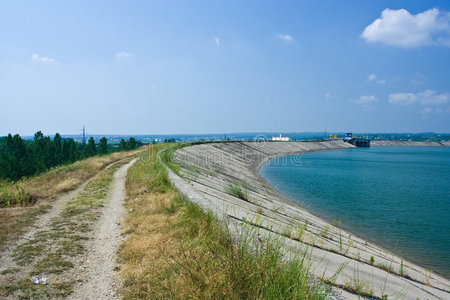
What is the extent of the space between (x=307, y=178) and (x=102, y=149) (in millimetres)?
54870

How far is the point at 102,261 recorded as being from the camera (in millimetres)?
5316

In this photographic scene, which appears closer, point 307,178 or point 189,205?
point 189,205

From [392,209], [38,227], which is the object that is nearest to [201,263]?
[38,227]

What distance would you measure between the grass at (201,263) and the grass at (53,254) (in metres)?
0.91

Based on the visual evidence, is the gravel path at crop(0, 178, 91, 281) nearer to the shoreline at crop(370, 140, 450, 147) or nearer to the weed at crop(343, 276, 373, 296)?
the weed at crop(343, 276, 373, 296)

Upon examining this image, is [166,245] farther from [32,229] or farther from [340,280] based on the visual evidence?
[32,229]

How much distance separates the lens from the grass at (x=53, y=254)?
4270mm

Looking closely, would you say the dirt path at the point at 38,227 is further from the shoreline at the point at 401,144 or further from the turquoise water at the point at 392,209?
the shoreline at the point at 401,144

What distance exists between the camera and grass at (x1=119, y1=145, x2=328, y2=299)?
124 inches

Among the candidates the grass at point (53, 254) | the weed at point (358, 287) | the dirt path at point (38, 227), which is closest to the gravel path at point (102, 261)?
the grass at point (53, 254)

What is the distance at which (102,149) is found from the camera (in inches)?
2714

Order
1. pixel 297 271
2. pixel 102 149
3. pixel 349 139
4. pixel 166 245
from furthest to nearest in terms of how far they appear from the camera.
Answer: pixel 349 139 → pixel 102 149 → pixel 166 245 → pixel 297 271

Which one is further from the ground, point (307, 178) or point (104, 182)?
point (104, 182)

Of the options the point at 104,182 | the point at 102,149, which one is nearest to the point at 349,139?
the point at 102,149
